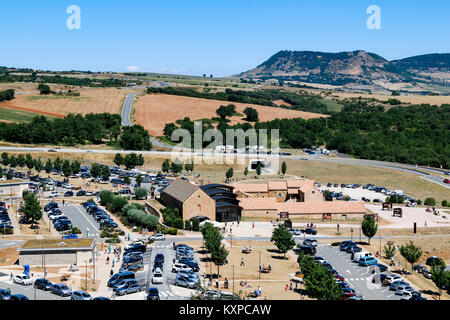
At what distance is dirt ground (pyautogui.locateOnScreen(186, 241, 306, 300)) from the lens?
37594mm

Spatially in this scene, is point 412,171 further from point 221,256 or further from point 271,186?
point 221,256

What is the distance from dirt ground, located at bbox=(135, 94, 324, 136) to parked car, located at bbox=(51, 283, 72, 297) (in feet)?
349

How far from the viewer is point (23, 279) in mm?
35625

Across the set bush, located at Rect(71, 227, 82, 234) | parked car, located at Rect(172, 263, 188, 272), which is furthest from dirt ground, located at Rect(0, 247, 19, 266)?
parked car, located at Rect(172, 263, 188, 272)

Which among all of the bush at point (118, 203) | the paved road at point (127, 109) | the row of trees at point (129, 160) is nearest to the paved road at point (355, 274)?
the bush at point (118, 203)

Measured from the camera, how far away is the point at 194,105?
174125mm

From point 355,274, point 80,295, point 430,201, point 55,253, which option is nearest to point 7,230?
point 55,253

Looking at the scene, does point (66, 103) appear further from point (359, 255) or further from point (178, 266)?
point (359, 255)

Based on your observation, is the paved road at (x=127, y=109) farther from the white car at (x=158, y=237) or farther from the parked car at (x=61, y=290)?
the parked car at (x=61, y=290)

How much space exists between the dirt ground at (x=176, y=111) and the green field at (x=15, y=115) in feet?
98.3

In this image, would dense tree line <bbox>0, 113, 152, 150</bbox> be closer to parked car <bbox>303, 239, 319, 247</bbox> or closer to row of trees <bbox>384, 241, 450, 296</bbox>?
parked car <bbox>303, 239, 319, 247</bbox>

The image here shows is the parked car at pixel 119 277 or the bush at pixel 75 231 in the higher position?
the parked car at pixel 119 277

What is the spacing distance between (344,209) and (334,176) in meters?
34.4

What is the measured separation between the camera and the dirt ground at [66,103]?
156 m
